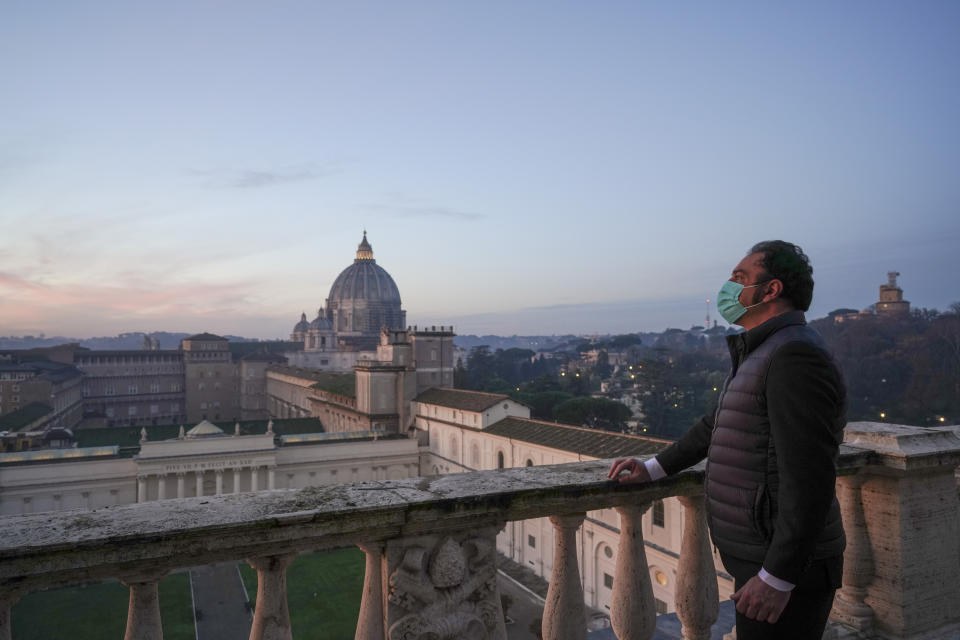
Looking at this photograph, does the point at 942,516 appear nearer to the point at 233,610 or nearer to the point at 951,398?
the point at 233,610

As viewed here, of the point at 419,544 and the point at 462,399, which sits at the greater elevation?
the point at 419,544

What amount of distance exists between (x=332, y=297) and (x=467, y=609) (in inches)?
4983

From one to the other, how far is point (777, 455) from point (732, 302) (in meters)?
0.79

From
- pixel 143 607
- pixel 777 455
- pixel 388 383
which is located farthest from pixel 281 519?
pixel 388 383

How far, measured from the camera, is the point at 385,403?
152ft

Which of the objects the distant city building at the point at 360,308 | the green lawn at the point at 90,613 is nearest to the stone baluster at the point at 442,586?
the green lawn at the point at 90,613

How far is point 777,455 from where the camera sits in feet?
7.81

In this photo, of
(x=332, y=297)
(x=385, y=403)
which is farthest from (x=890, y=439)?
(x=332, y=297)

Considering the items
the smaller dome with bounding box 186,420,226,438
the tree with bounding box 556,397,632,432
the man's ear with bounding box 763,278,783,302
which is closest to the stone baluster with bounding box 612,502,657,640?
the man's ear with bounding box 763,278,783,302

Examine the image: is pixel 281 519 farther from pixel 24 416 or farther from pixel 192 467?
pixel 24 416

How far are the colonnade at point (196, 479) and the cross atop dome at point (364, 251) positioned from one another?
9266 cm

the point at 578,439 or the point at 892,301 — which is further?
the point at 892,301

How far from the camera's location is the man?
2.31 metres

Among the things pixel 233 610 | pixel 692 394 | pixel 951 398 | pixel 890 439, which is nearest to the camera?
pixel 890 439
